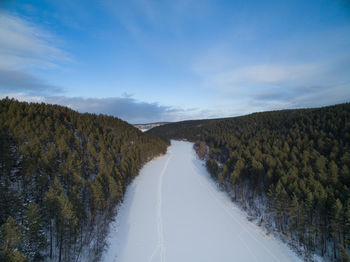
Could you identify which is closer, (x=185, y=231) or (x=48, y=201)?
(x=48, y=201)

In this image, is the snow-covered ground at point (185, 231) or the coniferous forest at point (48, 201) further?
the snow-covered ground at point (185, 231)

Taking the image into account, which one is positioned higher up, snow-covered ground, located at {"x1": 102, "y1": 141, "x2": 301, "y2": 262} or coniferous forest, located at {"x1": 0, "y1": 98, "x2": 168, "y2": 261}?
coniferous forest, located at {"x1": 0, "y1": 98, "x2": 168, "y2": 261}

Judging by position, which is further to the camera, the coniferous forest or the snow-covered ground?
the snow-covered ground

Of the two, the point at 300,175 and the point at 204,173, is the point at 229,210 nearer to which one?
the point at 300,175

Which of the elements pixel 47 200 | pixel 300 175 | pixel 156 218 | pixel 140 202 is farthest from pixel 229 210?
pixel 47 200

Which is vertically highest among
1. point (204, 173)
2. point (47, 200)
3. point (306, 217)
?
point (47, 200)

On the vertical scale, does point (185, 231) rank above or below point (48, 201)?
below

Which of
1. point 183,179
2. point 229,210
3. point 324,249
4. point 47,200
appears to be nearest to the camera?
point 47,200

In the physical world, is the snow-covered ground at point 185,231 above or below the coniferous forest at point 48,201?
below
